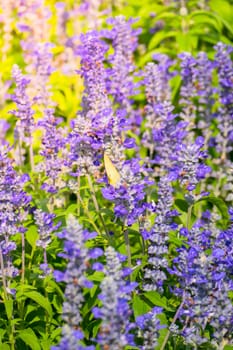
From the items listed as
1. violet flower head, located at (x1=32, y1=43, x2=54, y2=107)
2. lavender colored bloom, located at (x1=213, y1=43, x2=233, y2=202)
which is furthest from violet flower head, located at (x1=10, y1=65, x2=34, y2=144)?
lavender colored bloom, located at (x1=213, y1=43, x2=233, y2=202)

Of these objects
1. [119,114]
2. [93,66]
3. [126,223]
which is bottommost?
[126,223]

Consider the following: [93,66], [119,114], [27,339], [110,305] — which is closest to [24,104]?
[93,66]

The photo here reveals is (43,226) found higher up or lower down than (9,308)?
higher up

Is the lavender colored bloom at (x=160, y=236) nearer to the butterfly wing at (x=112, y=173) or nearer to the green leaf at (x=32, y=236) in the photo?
the butterfly wing at (x=112, y=173)

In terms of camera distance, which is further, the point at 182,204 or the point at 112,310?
the point at 182,204

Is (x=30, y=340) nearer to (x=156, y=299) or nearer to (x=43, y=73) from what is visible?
(x=156, y=299)

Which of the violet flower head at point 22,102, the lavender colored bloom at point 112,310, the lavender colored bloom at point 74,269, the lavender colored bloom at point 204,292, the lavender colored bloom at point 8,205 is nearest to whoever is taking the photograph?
→ the lavender colored bloom at point 112,310

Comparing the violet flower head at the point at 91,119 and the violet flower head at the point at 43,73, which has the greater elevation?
the violet flower head at the point at 43,73

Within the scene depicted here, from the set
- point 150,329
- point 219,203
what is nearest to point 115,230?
point 219,203

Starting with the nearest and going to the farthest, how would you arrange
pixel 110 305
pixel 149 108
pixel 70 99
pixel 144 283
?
pixel 110 305
pixel 144 283
pixel 149 108
pixel 70 99

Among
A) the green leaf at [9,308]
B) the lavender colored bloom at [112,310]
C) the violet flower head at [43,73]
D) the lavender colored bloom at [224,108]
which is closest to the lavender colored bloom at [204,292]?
the lavender colored bloom at [112,310]

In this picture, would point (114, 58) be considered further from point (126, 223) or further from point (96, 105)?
point (126, 223)
